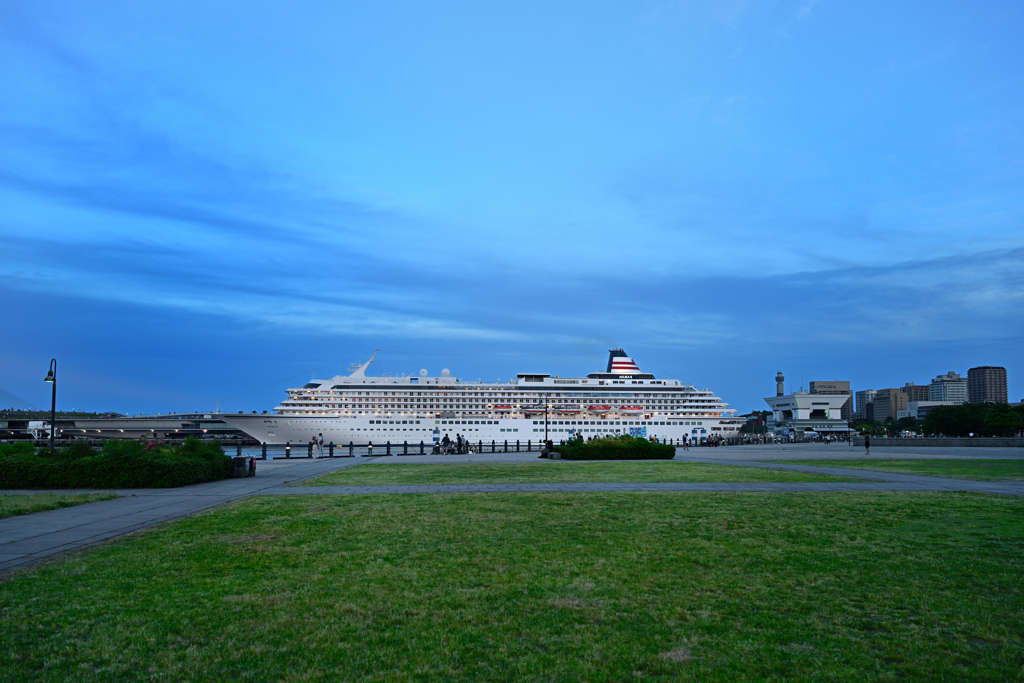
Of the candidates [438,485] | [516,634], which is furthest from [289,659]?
[438,485]

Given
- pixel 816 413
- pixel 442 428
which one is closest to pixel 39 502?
pixel 442 428

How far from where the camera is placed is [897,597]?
514 cm

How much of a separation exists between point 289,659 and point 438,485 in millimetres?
12221

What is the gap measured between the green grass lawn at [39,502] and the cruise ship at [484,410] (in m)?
52.5

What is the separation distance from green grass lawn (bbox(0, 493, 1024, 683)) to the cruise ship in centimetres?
5933

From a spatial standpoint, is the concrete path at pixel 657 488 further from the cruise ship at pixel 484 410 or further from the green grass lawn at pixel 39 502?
the cruise ship at pixel 484 410

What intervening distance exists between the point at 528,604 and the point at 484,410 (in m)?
65.8

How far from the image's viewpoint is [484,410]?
70.4 metres

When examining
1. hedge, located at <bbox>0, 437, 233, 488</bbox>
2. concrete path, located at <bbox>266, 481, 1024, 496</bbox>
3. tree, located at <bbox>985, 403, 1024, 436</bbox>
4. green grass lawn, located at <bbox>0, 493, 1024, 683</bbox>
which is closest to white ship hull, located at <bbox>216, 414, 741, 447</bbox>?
tree, located at <bbox>985, 403, 1024, 436</bbox>

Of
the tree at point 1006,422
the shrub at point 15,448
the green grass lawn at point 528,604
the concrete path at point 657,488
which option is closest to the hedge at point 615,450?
the concrete path at point 657,488

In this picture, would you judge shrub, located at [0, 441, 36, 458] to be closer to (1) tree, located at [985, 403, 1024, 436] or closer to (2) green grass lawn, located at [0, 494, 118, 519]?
(2) green grass lawn, located at [0, 494, 118, 519]

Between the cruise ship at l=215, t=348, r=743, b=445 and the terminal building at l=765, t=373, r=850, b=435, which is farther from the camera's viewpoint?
the terminal building at l=765, t=373, r=850, b=435

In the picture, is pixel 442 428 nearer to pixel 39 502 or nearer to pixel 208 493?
pixel 208 493

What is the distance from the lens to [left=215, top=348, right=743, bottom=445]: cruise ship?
65.5m
